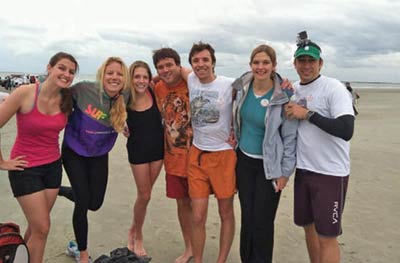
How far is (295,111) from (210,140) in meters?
1.02

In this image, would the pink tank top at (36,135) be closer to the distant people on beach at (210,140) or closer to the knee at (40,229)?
the knee at (40,229)

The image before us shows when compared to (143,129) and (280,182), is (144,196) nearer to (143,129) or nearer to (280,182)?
(143,129)

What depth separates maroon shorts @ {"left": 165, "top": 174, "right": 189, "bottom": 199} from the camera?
445 centimetres

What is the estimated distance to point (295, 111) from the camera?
11.3 feet

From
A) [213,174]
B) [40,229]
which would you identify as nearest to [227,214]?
[213,174]

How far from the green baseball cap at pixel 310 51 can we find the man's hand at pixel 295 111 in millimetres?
451

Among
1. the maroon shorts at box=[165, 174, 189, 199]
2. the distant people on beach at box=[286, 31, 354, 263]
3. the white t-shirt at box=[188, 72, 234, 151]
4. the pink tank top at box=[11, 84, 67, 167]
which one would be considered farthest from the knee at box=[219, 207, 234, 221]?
the pink tank top at box=[11, 84, 67, 167]

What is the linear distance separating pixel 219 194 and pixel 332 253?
1220 millimetres

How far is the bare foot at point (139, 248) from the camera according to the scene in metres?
4.67

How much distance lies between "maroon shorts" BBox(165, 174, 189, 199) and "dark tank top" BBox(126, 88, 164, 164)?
32 cm

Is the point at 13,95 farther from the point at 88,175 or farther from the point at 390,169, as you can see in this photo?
the point at 390,169

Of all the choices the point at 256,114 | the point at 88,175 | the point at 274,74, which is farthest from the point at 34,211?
the point at 274,74

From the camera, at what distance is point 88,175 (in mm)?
4176

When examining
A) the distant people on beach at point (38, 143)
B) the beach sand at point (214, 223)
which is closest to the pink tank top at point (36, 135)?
the distant people on beach at point (38, 143)
